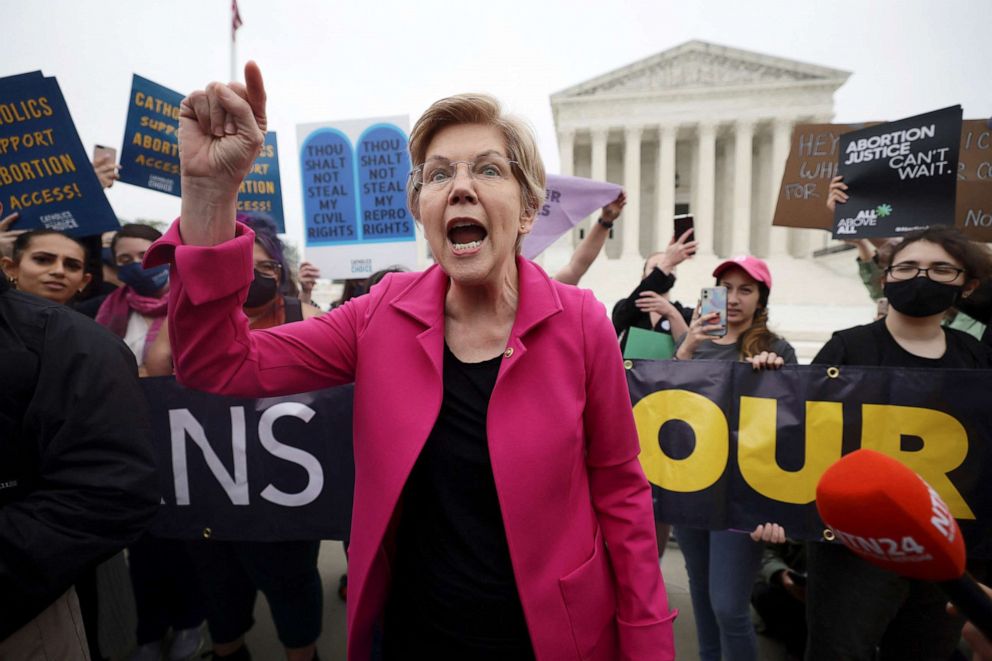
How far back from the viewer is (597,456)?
136cm

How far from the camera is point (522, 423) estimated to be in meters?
1.20

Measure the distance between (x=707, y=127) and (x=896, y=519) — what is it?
35.9 metres

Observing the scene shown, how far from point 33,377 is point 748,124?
36.5 meters

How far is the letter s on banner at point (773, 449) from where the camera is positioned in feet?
7.20

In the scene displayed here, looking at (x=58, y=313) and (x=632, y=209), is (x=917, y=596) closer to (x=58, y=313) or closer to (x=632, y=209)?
(x=58, y=313)

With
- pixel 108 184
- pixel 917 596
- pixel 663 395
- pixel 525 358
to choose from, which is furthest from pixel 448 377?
pixel 108 184

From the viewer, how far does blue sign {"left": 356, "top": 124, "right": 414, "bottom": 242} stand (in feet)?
15.2

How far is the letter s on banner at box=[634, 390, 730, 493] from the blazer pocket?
1.11 metres

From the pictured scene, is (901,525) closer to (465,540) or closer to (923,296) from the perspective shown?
(465,540)

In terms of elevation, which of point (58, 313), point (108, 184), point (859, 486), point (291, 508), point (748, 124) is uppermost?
point (748, 124)

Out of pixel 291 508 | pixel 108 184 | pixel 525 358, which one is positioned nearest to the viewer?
pixel 525 358

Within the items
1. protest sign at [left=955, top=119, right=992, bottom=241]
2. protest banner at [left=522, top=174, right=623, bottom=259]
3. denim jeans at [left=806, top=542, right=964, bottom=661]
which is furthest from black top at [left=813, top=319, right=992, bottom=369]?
protest sign at [left=955, top=119, right=992, bottom=241]

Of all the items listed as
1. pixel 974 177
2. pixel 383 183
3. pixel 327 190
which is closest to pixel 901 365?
pixel 974 177

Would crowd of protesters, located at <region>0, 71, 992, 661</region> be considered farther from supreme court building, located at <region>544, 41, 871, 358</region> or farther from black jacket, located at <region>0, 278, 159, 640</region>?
supreme court building, located at <region>544, 41, 871, 358</region>
